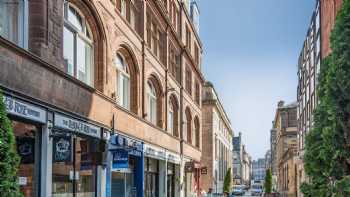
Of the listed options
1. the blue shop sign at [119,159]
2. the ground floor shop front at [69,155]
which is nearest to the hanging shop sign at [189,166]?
A: the ground floor shop front at [69,155]

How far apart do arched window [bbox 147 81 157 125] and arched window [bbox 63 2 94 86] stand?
9.71m

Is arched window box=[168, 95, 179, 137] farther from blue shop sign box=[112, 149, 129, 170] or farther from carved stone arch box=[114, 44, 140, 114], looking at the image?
blue shop sign box=[112, 149, 129, 170]

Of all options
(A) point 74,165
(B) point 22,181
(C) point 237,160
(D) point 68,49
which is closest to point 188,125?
(A) point 74,165

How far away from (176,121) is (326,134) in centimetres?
2479

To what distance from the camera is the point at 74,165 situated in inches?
624

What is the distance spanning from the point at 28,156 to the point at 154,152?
46.7 ft

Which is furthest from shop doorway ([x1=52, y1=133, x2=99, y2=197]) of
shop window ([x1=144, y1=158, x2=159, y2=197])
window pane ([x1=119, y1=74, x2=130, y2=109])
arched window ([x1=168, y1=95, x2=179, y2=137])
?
arched window ([x1=168, y1=95, x2=179, y2=137])

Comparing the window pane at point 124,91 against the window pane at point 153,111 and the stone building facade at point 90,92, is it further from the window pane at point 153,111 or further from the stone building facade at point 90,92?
the window pane at point 153,111

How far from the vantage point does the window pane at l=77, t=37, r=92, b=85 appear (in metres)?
17.0

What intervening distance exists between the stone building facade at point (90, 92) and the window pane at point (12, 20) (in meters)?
0.02

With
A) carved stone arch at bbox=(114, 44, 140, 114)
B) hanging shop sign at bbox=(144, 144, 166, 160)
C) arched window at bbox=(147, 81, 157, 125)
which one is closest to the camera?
carved stone arch at bbox=(114, 44, 140, 114)

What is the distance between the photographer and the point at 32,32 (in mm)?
13094

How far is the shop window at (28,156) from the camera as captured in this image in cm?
1224

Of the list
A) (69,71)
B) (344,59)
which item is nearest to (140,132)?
(69,71)
